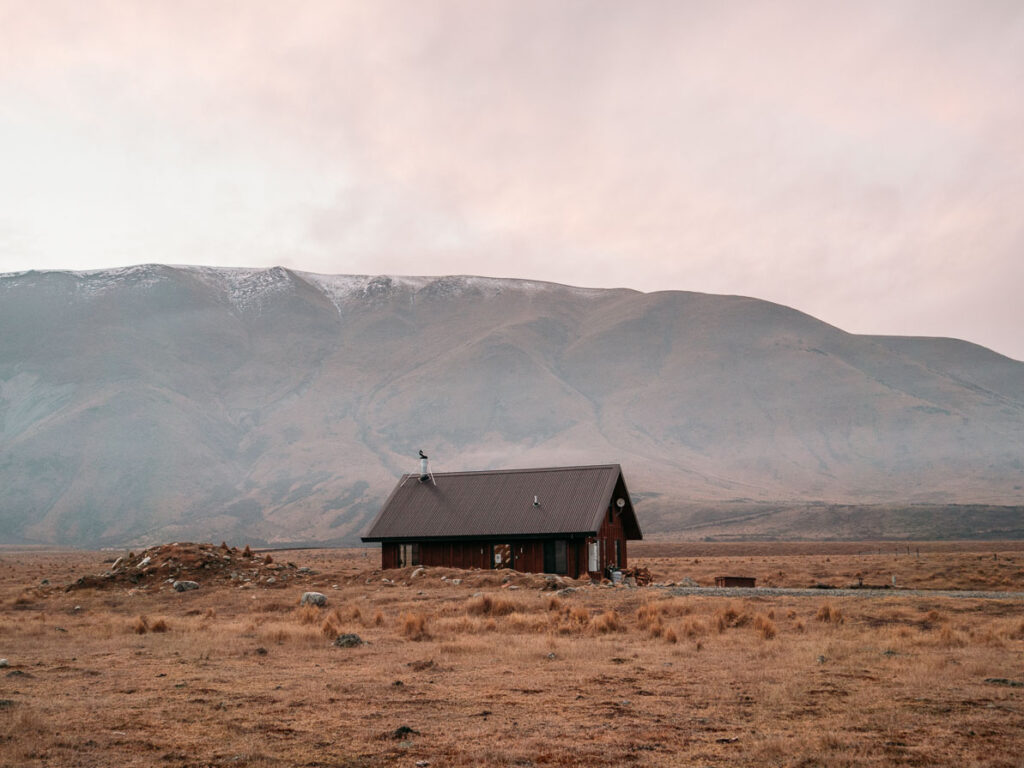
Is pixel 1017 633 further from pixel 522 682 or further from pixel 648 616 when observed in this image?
pixel 522 682

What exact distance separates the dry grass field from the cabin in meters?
11.9

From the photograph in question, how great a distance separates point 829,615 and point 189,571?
2527cm

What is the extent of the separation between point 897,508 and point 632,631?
479 ft

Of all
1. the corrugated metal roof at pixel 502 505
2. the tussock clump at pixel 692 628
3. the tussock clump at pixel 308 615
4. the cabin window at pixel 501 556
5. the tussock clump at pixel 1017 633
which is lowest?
the tussock clump at pixel 1017 633

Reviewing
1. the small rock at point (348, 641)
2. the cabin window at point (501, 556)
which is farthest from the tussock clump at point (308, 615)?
the cabin window at point (501, 556)

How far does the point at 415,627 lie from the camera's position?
902 inches

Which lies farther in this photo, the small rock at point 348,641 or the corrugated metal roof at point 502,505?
the corrugated metal roof at point 502,505

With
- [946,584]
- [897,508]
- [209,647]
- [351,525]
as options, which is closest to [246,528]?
[351,525]

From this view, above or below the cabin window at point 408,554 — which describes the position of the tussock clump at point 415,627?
below

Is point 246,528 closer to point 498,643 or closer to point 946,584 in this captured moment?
point 946,584

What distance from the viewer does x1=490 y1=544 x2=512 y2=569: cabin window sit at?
43.8m

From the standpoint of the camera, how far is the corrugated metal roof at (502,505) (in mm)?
43562

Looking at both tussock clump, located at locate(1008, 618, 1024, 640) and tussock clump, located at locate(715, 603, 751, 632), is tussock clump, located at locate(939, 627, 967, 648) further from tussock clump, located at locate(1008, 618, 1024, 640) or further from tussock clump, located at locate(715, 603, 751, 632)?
tussock clump, located at locate(715, 603, 751, 632)

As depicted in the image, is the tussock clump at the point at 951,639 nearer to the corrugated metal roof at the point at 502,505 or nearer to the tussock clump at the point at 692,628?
the tussock clump at the point at 692,628
